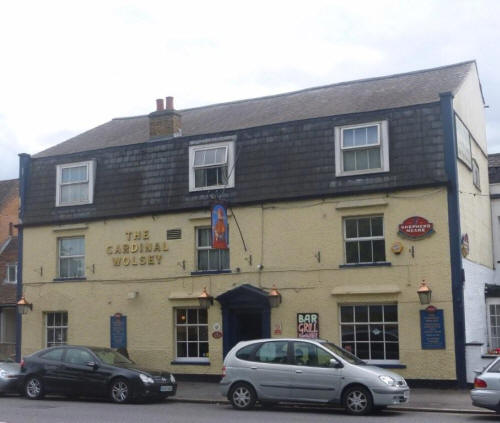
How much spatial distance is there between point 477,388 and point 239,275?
9.23 metres

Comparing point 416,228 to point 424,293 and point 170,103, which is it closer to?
point 424,293

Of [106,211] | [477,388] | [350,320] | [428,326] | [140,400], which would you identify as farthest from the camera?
[106,211]

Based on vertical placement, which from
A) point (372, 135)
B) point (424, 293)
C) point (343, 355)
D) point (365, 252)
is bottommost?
point (343, 355)

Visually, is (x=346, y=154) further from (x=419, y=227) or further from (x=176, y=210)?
(x=176, y=210)

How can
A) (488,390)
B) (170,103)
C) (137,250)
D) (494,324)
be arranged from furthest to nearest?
(170,103) → (137,250) → (494,324) → (488,390)

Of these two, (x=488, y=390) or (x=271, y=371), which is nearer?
(x=488, y=390)

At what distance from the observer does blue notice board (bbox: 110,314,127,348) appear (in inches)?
923

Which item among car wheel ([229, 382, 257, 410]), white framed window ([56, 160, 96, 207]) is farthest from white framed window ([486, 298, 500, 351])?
white framed window ([56, 160, 96, 207])

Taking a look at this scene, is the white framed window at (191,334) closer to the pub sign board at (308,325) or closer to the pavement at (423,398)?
the pavement at (423,398)

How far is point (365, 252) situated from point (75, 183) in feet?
33.5

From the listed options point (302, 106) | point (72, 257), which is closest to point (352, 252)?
point (302, 106)

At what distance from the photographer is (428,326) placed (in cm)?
1928

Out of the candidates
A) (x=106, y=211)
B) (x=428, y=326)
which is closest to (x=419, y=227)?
(x=428, y=326)

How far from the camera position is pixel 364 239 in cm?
2053
